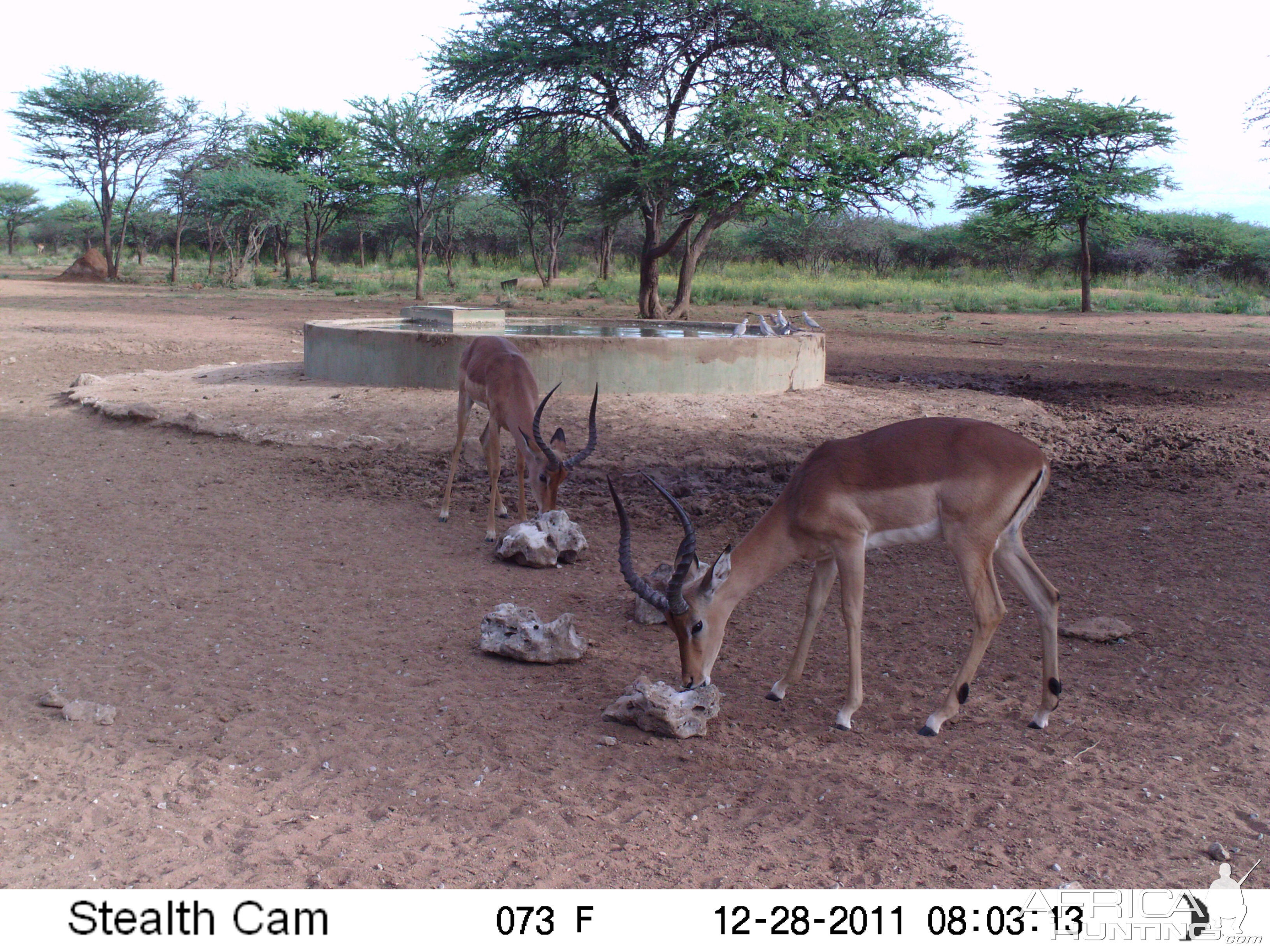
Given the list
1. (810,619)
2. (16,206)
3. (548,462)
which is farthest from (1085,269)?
(16,206)

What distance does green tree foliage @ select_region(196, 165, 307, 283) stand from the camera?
108 feet

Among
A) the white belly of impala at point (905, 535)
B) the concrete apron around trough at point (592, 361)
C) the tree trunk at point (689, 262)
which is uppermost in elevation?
the tree trunk at point (689, 262)

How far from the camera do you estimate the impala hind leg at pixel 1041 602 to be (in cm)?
408

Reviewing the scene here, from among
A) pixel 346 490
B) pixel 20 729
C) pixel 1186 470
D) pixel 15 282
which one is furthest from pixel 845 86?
pixel 15 282

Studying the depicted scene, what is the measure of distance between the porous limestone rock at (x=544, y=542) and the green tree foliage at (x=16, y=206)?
60358 millimetres

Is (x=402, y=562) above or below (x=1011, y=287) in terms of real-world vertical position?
below

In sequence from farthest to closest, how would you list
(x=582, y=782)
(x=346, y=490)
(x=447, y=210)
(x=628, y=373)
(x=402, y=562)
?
(x=447, y=210) < (x=628, y=373) < (x=346, y=490) < (x=402, y=562) < (x=582, y=782)

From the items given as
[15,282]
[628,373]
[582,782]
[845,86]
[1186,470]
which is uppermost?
[845,86]

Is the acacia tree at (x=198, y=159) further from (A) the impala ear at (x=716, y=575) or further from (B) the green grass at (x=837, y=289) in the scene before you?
(A) the impala ear at (x=716, y=575)

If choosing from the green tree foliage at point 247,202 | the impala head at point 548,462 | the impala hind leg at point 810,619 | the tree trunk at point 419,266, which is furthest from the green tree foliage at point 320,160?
the impala hind leg at point 810,619

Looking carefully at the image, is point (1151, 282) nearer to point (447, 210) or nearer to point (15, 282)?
point (447, 210)

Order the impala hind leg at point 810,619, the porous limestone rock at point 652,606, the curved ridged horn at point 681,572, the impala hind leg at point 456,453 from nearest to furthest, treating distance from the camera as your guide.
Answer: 1. the curved ridged horn at point 681,572
2. the impala hind leg at point 810,619
3. the porous limestone rock at point 652,606
4. the impala hind leg at point 456,453

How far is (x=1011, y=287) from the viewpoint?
33906 mm

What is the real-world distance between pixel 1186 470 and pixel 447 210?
33.7 m
